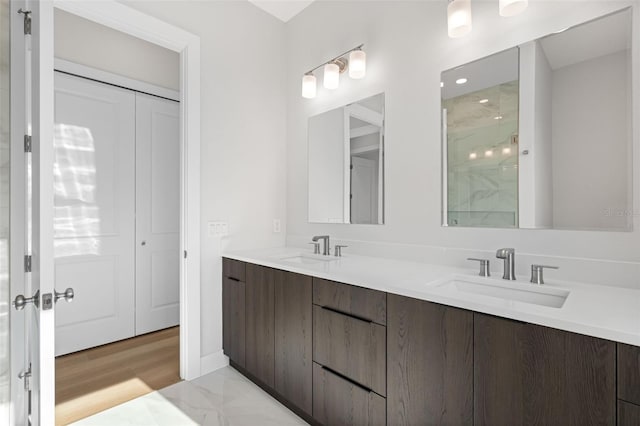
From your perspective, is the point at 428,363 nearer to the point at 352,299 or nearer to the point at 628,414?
the point at 352,299

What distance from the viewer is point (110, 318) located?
A: 2674 millimetres

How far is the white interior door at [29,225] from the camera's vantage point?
123cm

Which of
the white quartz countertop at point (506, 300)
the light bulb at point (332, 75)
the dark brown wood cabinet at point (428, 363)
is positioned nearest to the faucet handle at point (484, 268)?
the white quartz countertop at point (506, 300)

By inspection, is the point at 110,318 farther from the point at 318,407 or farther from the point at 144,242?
the point at 318,407

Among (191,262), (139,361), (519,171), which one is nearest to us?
(519,171)

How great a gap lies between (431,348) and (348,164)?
4.64ft

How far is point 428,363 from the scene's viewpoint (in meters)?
1.14

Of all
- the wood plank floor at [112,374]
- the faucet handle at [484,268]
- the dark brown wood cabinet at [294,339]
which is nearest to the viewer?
the faucet handle at [484,268]

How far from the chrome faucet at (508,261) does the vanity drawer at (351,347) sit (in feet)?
1.94

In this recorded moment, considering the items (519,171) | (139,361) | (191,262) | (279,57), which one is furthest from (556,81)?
(139,361)

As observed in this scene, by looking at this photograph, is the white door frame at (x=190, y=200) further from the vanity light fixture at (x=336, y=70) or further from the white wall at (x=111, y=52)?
the white wall at (x=111, y=52)

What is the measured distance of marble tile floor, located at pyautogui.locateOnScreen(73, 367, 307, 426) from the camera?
168 centimetres

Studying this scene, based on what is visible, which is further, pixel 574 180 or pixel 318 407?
pixel 318 407

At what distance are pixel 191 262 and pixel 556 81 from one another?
224 centimetres
